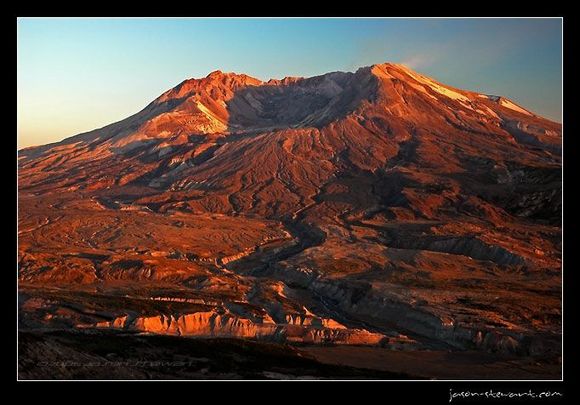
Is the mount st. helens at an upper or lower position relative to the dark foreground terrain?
upper

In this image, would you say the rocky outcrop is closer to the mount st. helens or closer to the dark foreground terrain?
the mount st. helens

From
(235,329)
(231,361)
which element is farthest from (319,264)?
(231,361)

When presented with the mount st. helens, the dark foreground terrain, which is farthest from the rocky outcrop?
the dark foreground terrain

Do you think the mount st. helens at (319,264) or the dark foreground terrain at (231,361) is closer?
the dark foreground terrain at (231,361)

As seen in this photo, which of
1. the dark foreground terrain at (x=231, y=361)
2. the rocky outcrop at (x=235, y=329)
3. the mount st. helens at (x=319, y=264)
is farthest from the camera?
the mount st. helens at (x=319, y=264)

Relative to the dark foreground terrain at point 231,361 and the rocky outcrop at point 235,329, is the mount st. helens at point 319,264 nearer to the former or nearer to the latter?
the rocky outcrop at point 235,329

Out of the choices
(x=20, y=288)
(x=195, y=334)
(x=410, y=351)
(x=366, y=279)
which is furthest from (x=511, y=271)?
(x=20, y=288)

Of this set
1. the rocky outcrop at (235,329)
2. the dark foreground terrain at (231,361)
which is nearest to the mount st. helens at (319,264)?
the rocky outcrop at (235,329)

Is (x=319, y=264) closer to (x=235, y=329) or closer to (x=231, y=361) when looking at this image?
(x=235, y=329)

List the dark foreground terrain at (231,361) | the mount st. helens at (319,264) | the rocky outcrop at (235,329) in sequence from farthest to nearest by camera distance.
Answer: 1. the mount st. helens at (319,264)
2. the rocky outcrop at (235,329)
3. the dark foreground terrain at (231,361)

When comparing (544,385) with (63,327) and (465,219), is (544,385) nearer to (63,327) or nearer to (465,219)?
(63,327)

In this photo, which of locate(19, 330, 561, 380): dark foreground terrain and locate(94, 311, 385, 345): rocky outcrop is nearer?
locate(19, 330, 561, 380): dark foreground terrain
